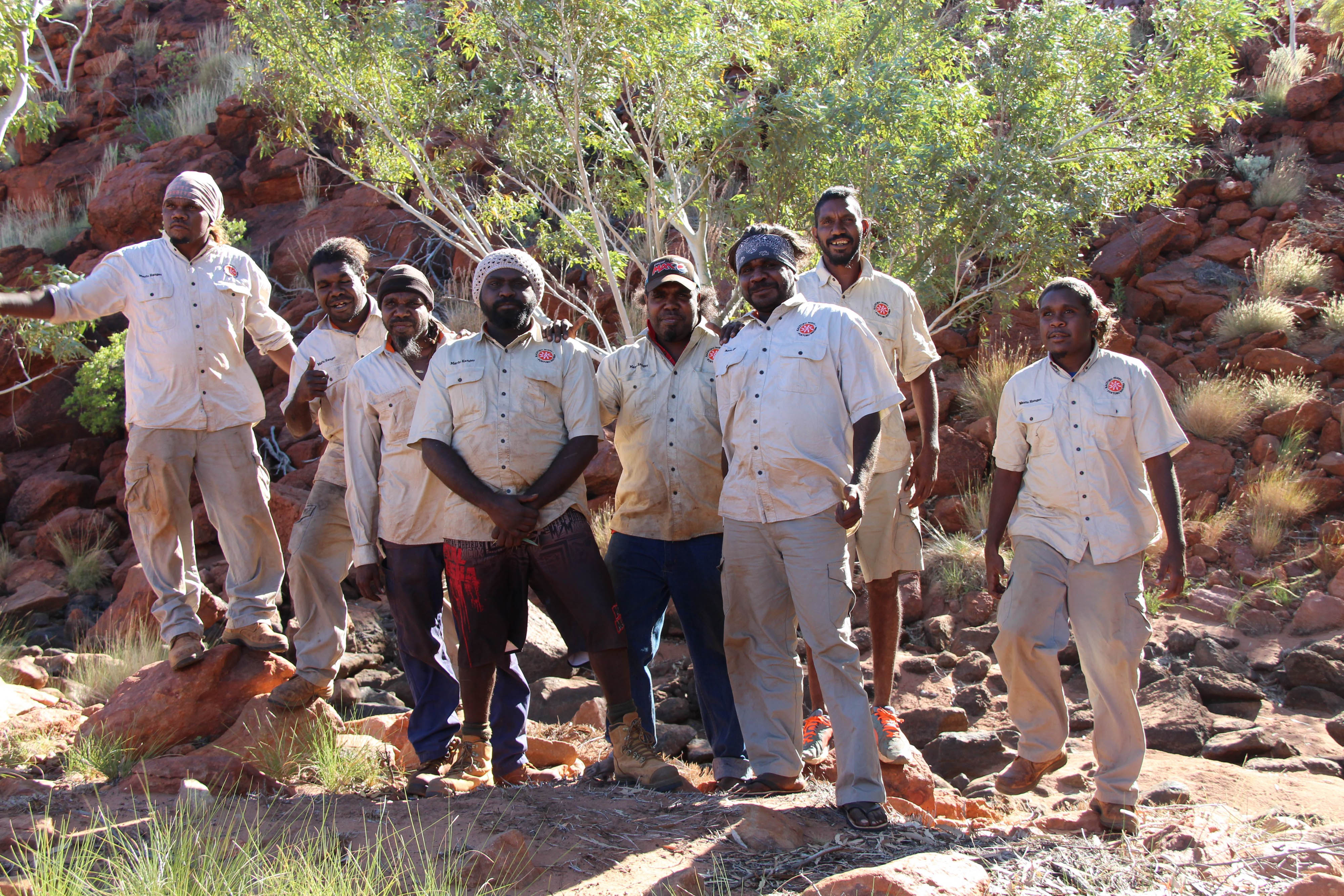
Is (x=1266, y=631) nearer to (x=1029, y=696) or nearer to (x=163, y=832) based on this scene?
(x=1029, y=696)

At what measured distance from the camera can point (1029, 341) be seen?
11.8 m

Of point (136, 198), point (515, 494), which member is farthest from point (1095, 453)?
point (136, 198)

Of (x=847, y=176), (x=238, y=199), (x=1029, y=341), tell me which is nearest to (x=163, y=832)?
(x=847, y=176)

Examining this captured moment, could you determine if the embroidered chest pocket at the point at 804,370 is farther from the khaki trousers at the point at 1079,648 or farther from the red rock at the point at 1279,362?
the red rock at the point at 1279,362

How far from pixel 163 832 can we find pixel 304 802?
823 mm

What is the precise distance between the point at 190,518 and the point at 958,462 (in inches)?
292

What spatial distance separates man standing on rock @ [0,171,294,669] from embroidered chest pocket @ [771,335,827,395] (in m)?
2.57

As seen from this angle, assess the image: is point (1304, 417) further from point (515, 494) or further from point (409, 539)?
point (409, 539)

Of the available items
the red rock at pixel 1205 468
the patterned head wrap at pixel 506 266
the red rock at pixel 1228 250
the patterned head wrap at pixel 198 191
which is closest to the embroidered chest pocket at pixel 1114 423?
the patterned head wrap at pixel 506 266

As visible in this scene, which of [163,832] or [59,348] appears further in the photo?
[59,348]

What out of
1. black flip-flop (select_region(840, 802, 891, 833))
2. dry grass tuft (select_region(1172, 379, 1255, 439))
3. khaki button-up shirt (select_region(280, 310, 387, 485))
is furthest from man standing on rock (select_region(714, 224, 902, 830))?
dry grass tuft (select_region(1172, 379, 1255, 439))

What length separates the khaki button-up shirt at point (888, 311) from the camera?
477 centimetres

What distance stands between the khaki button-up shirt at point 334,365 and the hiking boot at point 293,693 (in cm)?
101

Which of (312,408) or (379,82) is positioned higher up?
(379,82)
